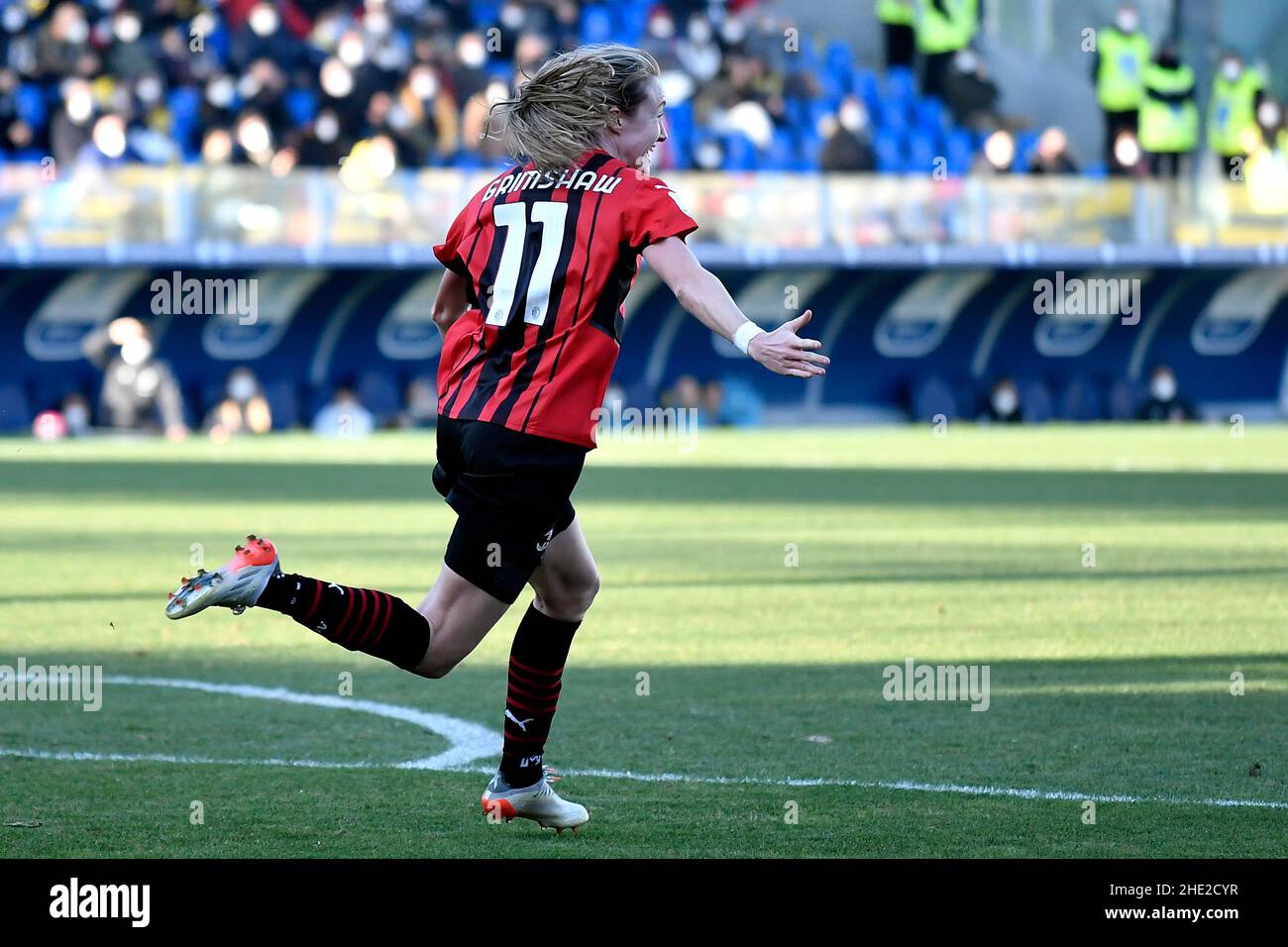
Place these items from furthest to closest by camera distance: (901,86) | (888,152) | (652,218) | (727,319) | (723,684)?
1. (901,86)
2. (888,152)
3. (723,684)
4. (652,218)
5. (727,319)

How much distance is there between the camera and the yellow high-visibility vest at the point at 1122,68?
101ft

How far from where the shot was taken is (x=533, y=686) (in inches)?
217

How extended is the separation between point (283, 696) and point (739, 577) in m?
4.35

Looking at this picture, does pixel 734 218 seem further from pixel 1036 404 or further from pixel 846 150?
pixel 1036 404

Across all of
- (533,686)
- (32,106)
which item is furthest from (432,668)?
(32,106)

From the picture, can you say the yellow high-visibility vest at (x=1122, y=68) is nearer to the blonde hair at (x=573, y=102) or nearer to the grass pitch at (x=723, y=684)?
the grass pitch at (x=723, y=684)

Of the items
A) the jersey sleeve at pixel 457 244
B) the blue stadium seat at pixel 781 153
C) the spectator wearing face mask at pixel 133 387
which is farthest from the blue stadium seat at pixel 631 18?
the jersey sleeve at pixel 457 244

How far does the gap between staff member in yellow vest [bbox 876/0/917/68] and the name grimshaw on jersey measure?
96.9ft

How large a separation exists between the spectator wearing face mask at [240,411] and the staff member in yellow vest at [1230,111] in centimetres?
1460

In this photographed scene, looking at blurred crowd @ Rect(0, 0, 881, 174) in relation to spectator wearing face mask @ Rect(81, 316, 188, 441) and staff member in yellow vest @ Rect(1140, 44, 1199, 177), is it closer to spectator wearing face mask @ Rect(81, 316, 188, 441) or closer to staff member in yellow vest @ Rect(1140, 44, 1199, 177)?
spectator wearing face mask @ Rect(81, 316, 188, 441)

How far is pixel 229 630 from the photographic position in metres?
9.86

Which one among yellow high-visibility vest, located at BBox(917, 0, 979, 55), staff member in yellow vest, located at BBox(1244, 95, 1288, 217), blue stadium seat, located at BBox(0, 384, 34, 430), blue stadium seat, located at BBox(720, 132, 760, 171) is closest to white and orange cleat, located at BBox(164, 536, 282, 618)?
blue stadium seat, located at BBox(0, 384, 34, 430)

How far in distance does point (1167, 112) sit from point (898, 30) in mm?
5167
